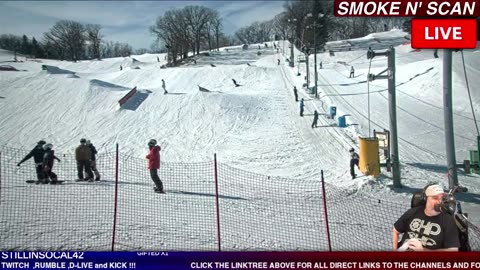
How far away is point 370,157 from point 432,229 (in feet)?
19.4

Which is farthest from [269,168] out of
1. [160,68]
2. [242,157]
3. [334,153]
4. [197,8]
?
[160,68]

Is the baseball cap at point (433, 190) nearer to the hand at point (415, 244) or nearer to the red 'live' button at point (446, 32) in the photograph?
the hand at point (415, 244)

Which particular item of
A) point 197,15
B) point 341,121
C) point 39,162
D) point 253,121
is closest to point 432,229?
point 197,15

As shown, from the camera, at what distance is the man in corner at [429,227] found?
3.64 metres

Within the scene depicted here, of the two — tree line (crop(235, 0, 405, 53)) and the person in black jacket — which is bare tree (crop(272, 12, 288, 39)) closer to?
tree line (crop(235, 0, 405, 53))

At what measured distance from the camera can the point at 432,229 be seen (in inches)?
144

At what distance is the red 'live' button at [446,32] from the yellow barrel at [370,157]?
4.31 meters

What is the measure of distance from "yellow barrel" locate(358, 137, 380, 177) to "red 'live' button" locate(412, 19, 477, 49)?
4307mm

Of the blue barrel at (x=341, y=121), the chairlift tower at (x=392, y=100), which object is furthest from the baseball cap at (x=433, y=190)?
the blue barrel at (x=341, y=121)

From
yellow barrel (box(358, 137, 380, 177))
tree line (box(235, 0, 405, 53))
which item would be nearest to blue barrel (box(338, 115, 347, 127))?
yellow barrel (box(358, 137, 380, 177))

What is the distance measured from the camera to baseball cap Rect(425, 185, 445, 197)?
357cm

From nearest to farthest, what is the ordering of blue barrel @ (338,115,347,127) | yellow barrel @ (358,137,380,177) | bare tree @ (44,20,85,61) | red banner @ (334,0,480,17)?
red banner @ (334,0,480,17) < bare tree @ (44,20,85,61) < yellow barrel @ (358,137,380,177) < blue barrel @ (338,115,347,127)

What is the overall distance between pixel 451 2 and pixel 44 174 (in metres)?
9.33

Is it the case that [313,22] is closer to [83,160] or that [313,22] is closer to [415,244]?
[415,244]
